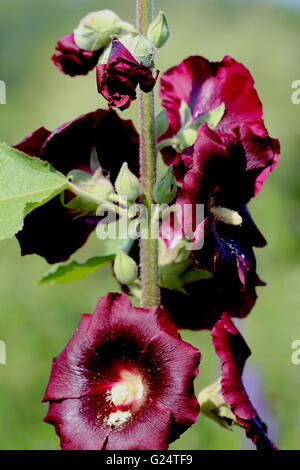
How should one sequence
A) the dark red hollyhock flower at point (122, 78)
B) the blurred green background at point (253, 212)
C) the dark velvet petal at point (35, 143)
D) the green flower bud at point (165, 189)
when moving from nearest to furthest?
1. the dark red hollyhock flower at point (122, 78)
2. the green flower bud at point (165, 189)
3. the dark velvet petal at point (35, 143)
4. the blurred green background at point (253, 212)

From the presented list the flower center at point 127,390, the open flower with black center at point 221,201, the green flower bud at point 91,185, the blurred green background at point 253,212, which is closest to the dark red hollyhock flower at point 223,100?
the open flower with black center at point 221,201

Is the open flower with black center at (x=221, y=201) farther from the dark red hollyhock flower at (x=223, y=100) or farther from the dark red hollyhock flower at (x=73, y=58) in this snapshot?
the dark red hollyhock flower at (x=73, y=58)

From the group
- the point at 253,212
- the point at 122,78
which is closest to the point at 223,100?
the point at 122,78

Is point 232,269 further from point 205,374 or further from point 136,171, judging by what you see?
point 205,374

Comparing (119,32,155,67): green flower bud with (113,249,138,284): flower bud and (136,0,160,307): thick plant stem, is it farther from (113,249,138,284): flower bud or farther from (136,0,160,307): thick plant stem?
(113,249,138,284): flower bud

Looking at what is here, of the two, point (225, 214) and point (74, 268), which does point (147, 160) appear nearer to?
point (225, 214)

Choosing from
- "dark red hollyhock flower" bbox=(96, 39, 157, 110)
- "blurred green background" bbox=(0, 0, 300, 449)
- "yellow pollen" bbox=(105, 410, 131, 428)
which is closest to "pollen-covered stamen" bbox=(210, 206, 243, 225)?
"dark red hollyhock flower" bbox=(96, 39, 157, 110)
